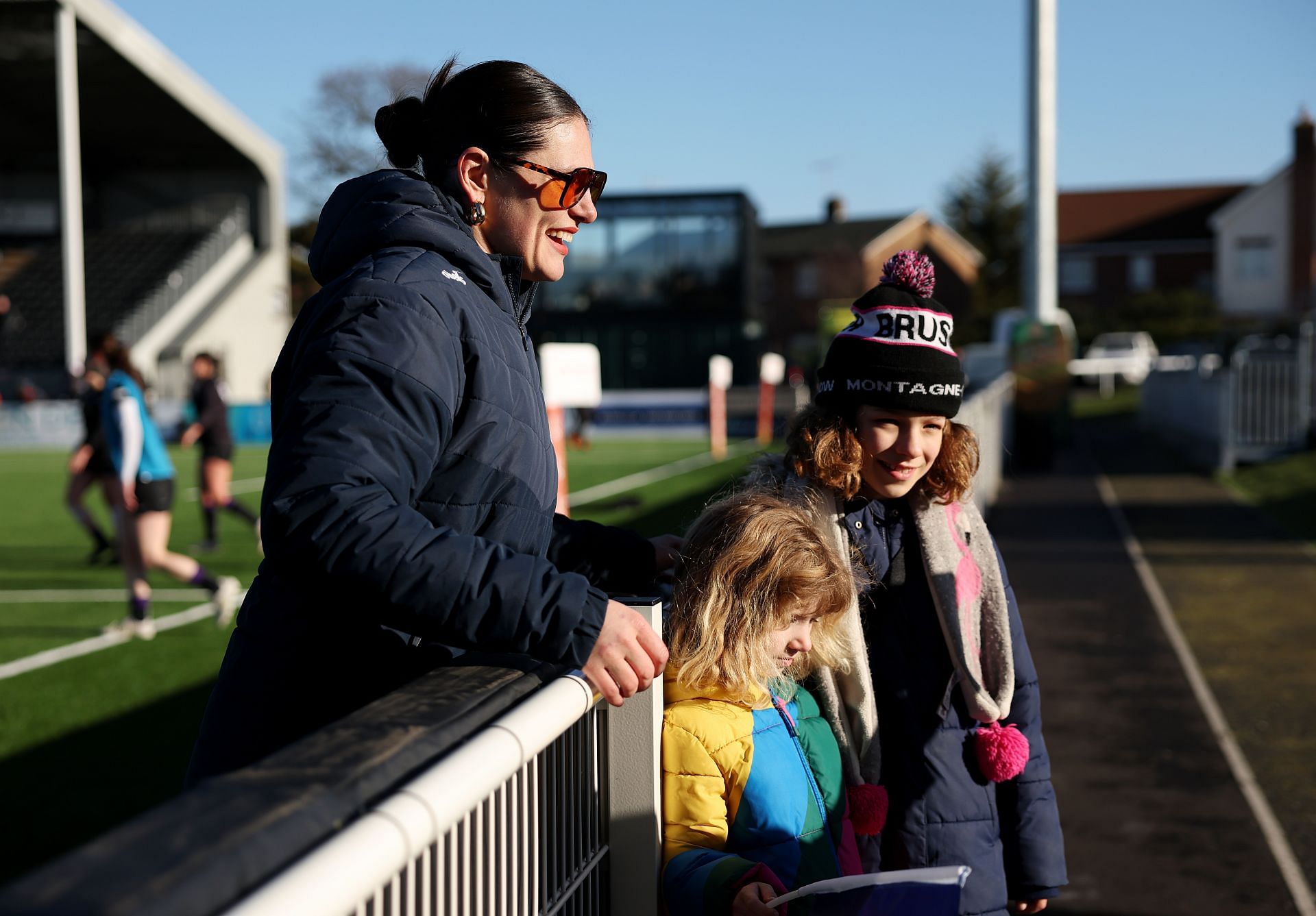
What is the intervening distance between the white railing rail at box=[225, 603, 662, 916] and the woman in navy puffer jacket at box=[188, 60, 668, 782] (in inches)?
5.6

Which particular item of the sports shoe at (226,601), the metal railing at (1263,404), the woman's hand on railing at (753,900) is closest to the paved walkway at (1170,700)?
the woman's hand on railing at (753,900)

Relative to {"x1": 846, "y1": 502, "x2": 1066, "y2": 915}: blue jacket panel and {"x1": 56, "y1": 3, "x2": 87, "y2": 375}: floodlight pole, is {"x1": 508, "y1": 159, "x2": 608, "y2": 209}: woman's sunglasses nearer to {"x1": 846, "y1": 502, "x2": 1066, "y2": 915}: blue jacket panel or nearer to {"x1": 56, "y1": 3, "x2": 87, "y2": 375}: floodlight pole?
{"x1": 846, "y1": 502, "x2": 1066, "y2": 915}: blue jacket panel

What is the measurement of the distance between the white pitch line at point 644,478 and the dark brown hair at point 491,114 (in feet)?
47.1

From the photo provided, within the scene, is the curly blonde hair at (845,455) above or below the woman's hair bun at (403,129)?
below

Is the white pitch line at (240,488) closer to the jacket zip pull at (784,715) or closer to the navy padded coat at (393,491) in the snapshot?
the jacket zip pull at (784,715)

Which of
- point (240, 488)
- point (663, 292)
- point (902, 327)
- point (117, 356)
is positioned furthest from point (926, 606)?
point (663, 292)

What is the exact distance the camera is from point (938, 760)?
2623 millimetres

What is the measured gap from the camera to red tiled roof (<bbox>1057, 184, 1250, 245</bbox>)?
6862cm

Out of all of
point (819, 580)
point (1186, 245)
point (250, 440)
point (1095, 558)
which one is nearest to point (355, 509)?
point (819, 580)

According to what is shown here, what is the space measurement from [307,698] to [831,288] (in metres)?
67.3

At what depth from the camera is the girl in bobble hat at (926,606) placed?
2605 millimetres

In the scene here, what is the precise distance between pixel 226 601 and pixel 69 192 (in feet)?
93.7

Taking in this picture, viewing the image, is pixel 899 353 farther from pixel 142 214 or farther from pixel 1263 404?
pixel 142 214

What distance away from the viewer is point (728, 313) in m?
48.0
